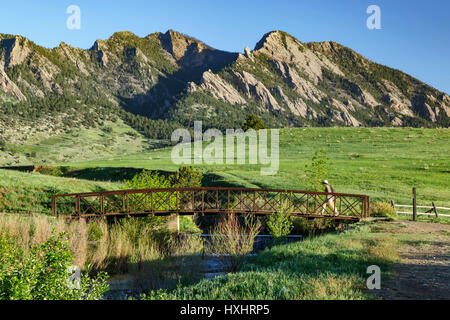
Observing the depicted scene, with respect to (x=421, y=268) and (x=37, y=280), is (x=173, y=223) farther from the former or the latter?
(x=37, y=280)

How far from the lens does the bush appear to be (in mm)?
31384

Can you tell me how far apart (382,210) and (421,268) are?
17.1 meters

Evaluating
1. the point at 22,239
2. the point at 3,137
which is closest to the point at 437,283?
the point at 22,239

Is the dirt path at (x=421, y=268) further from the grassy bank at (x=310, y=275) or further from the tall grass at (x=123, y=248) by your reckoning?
the tall grass at (x=123, y=248)

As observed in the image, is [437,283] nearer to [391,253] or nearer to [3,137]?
[391,253]

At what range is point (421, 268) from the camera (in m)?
16.0

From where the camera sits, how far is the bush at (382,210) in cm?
3138

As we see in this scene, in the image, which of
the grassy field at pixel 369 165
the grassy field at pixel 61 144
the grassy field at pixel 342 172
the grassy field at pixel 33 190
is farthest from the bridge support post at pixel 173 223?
the grassy field at pixel 61 144

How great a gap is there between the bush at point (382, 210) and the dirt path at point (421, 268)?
20.7ft

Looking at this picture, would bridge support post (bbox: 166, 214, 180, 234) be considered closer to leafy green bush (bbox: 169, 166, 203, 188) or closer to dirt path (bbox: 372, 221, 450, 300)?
leafy green bush (bbox: 169, 166, 203, 188)

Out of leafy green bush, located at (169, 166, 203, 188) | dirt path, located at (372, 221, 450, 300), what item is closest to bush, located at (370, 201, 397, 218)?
dirt path, located at (372, 221, 450, 300)

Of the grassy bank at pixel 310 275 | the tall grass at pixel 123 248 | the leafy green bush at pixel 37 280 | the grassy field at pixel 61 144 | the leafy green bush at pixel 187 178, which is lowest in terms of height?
the tall grass at pixel 123 248

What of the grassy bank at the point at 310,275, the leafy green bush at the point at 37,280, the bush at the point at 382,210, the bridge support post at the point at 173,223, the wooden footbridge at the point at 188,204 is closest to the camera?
the leafy green bush at the point at 37,280
